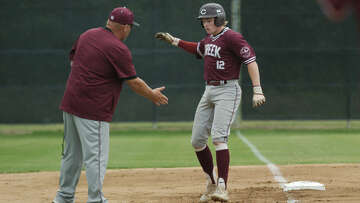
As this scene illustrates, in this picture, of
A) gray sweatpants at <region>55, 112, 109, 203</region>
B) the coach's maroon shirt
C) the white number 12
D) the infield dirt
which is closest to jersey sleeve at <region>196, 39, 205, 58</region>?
the white number 12

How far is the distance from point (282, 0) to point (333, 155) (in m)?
6.48

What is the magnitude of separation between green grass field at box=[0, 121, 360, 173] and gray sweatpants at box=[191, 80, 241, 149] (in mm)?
3070

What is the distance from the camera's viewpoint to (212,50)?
6.37 metres

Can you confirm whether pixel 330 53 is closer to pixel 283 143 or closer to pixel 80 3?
pixel 283 143

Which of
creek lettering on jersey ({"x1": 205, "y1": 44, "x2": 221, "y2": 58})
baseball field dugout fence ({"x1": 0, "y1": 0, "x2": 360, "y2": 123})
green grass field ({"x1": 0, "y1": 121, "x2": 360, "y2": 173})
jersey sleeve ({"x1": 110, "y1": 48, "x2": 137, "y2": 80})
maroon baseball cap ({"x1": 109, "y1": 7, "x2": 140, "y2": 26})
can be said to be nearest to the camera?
jersey sleeve ({"x1": 110, "y1": 48, "x2": 137, "y2": 80})

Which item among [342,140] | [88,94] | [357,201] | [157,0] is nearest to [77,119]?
[88,94]

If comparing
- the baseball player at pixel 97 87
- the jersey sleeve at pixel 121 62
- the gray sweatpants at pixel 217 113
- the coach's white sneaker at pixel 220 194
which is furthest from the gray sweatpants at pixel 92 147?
the gray sweatpants at pixel 217 113

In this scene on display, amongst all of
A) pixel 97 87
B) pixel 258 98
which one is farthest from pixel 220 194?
pixel 97 87

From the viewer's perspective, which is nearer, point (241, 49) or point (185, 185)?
point (241, 49)

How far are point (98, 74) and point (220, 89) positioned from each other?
1599mm

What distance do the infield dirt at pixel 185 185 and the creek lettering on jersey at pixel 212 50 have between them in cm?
153

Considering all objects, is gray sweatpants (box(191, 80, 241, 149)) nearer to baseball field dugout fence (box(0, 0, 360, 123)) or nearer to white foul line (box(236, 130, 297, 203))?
white foul line (box(236, 130, 297, 203))

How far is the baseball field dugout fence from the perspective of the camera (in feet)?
50.9

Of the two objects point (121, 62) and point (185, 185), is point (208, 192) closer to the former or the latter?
point (185, 185)
